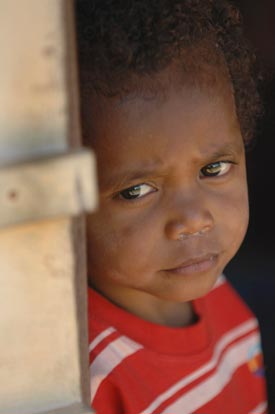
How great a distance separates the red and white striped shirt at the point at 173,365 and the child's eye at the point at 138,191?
0.76 feet

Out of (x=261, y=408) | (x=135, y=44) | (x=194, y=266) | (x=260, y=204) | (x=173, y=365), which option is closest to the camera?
(x=135, y=44)

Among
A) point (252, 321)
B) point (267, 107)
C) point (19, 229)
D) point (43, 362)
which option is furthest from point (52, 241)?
point (267, 107)

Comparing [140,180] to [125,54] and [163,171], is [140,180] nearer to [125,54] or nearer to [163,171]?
[163,171]

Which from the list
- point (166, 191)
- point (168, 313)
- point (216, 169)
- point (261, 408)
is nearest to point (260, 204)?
point (261, 408)

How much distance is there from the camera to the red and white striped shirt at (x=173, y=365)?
4.36ft

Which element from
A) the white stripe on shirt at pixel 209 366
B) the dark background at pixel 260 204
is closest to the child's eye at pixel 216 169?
the white stripe on shirt at pixel 209 366

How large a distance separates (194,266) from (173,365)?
0.24 meters

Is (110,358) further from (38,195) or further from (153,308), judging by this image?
(38,195)

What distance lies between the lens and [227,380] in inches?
62.0

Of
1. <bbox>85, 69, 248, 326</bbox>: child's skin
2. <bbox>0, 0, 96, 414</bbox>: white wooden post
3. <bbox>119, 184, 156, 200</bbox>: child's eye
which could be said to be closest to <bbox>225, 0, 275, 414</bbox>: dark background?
<bbox>85, 69, 248, 326</bbox>: child's skin

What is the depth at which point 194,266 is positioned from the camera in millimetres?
1306

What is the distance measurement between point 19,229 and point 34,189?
3.0 inches

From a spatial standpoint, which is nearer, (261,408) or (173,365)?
(173,365)

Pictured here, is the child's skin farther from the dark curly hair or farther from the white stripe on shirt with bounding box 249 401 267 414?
the white stripe on shirt with bounding box 249 401 267 414
